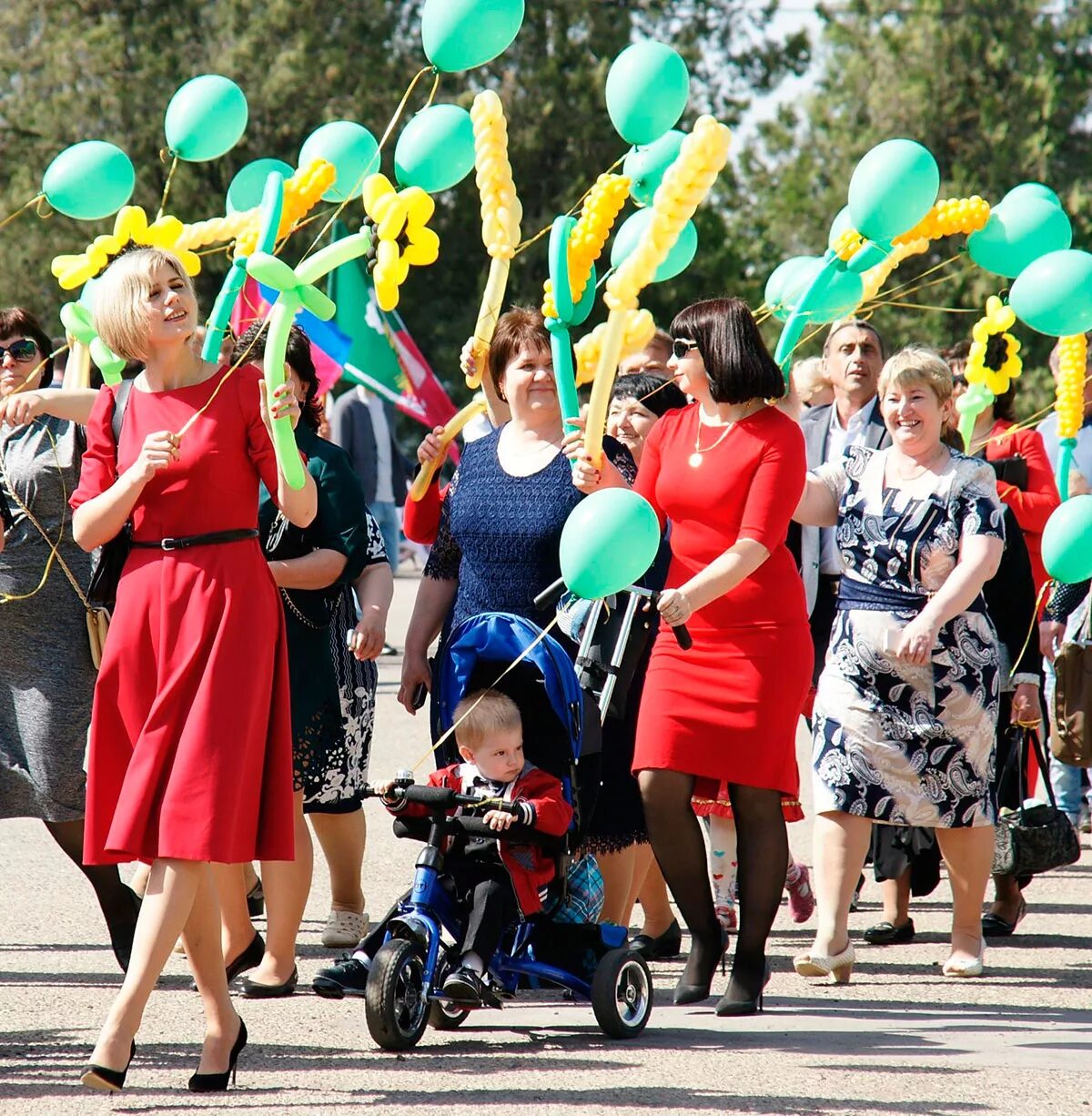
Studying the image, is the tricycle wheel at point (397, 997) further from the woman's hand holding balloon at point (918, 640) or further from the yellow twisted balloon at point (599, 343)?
the woman's hand holding balloon at point (918, 640)

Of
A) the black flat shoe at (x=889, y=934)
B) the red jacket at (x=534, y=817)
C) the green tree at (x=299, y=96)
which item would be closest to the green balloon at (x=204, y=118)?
the red jacket at (x=534, y=817)

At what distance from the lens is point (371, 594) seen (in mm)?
6125

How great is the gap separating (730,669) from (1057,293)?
1.91 metres

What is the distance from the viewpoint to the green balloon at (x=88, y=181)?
6266 mm

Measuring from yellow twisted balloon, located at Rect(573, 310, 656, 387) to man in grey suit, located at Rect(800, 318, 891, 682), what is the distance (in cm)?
158

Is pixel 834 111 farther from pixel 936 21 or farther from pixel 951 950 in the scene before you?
pixel 951 950

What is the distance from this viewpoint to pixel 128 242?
595cm

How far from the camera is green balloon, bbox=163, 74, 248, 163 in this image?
6207 mm

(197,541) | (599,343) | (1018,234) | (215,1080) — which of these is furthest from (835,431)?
(215,1080)

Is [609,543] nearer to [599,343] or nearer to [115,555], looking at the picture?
[599,343]

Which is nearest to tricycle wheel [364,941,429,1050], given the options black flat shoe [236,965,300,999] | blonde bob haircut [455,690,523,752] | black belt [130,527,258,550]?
blonde bob haircut [455,690,523,752]

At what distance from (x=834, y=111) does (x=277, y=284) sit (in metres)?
40.0

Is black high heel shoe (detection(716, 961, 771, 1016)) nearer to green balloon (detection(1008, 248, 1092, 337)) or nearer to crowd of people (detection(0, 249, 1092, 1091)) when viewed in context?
crowd of people (detection(0, 249, 1092, 1091))

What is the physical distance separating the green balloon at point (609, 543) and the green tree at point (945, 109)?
35.9m
